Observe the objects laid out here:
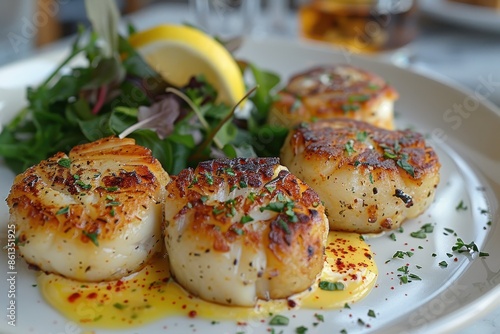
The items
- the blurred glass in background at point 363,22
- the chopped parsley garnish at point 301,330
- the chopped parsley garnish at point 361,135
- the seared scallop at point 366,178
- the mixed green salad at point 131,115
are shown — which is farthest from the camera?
the blurred glass in background at point 363,22

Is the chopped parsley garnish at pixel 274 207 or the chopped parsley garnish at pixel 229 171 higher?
the chopped parsley garnish at pixel 229 171

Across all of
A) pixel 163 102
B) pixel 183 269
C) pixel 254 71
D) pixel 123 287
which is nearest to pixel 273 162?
pixel 183 269

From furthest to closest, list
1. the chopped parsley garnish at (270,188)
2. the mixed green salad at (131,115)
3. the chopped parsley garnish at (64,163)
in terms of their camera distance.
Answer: the mixed green salad at (131,115) → the chopped parsley garnish at (64,163) → the chopped parsley garnish at (270,188)

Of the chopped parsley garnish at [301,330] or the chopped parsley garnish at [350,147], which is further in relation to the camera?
the chopped parsley garnish at [350,147]

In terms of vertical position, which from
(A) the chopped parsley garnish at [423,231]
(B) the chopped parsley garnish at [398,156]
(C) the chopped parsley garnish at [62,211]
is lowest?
(A) the chopped parsley garnish at [423,231]

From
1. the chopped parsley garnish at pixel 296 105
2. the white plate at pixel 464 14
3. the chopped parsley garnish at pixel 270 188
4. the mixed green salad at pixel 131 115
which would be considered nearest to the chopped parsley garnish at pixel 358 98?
the chopped parsley garnish at pixel 296 105

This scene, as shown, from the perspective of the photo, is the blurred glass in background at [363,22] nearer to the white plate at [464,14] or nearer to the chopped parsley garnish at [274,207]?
the white plate at [464,14]

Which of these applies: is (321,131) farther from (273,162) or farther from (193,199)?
(193,199)

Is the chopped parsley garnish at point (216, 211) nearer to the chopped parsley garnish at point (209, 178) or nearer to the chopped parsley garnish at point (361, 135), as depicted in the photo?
the chopped parsley garnish at point (209, 178)

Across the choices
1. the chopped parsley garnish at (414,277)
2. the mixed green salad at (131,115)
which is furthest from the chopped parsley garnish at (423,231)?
the mixed green salad at (131,115)
